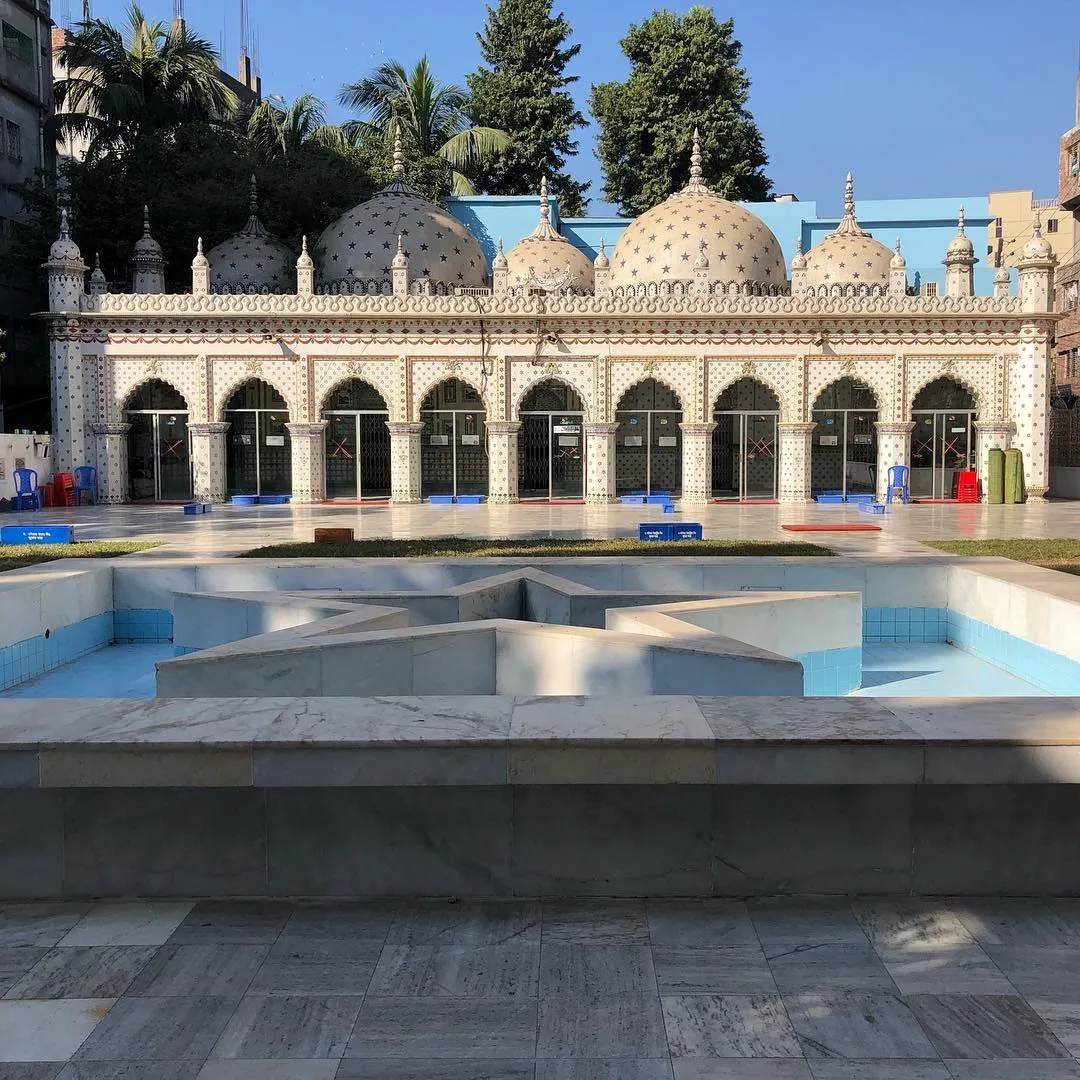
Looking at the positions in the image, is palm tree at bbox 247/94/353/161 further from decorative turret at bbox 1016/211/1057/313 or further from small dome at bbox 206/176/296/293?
decorative turret at bbox 1016/211/1057/313

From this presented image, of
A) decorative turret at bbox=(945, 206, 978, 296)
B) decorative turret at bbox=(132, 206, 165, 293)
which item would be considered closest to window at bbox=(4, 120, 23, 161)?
decorative turret at bbox=(132, 206, 165, 293)

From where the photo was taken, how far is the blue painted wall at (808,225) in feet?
108

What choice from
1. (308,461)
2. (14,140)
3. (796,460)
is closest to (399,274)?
(308,461)

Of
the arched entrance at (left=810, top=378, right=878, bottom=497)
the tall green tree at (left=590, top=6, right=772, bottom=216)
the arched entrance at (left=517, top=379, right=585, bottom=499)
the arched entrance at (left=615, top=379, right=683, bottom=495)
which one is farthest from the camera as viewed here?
the tall green tree at (left=590, top=6, right=772, bottom=216)

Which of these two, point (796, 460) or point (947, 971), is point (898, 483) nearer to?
point (796, 460)

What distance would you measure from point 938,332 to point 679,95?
15.4 m

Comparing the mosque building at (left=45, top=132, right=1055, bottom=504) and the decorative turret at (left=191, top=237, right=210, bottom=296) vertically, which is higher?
the decorative turret at (left=191, top=237, right=210, bottom=296)

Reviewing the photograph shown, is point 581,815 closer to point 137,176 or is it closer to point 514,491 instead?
point 514,491

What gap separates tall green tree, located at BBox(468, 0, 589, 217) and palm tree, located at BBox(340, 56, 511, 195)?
0.69 meters

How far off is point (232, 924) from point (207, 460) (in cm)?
2147

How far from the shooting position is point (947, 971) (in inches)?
125

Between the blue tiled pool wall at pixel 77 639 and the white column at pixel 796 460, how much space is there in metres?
16.4

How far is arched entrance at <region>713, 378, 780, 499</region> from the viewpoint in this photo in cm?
2662

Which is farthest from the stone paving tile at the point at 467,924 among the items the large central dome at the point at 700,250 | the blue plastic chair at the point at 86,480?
the large central dome at the point at 700,250
